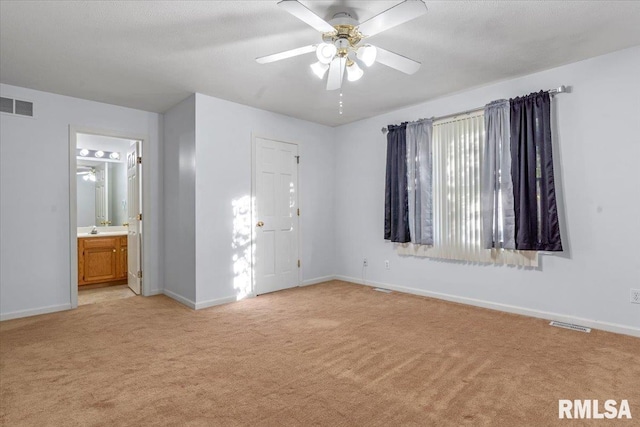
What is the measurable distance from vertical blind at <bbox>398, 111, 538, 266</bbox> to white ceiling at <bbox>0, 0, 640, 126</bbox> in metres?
0.51

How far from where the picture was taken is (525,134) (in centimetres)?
348

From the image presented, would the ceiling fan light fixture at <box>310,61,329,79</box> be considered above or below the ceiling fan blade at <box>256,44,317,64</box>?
below

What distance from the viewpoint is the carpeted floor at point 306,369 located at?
74.5 inches

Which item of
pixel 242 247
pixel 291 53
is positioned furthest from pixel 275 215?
pixel 291 53

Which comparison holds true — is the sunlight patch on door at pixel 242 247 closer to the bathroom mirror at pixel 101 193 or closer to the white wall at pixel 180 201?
the white wall at pixel 180 201

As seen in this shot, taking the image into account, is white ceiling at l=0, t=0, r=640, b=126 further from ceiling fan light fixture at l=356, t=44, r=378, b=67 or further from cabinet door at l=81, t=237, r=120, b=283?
cabinet door at l=81, t=237, r=120, b=283

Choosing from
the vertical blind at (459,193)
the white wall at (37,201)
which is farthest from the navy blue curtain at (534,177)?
the white wall at (37,201)

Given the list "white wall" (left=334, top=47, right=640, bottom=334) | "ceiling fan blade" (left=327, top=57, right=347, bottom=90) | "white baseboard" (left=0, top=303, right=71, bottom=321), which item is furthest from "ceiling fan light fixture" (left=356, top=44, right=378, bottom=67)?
"white baseboard" (left=0, top=303, right=71, bottom=321)

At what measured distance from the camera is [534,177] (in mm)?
3424

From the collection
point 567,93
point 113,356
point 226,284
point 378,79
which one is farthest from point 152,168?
point 567,93

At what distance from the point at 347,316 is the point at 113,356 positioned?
85.1 inches

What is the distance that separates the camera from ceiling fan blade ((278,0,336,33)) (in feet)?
6.45

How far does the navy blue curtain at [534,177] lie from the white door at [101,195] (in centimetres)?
644

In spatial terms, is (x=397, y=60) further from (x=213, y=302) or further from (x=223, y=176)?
(x=213, y=302)
